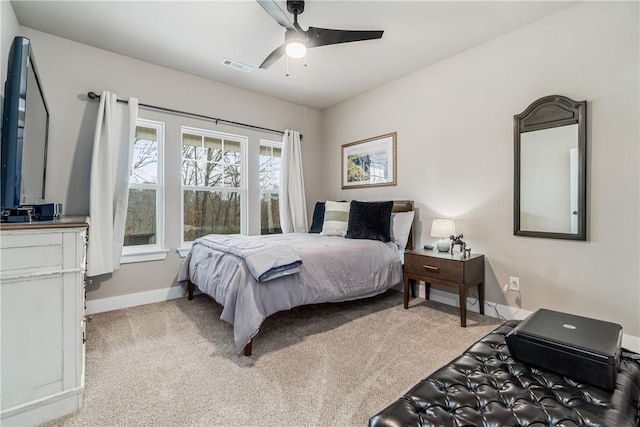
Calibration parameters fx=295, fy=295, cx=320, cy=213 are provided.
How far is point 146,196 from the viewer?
3.43m

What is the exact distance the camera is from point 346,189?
4.48m

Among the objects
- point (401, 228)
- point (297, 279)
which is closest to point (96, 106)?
point (297, 279)

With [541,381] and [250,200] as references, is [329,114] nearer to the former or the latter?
[250,200]

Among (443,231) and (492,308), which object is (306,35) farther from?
(492,308)

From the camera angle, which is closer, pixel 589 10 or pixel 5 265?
pixel 5 265

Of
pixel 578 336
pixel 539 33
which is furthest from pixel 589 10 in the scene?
pixel 578 336

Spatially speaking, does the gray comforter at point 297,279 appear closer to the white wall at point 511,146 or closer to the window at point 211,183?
the window at point 211,183

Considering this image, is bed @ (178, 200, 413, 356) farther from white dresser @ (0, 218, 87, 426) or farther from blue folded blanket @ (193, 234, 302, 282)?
white dresser @ (0, 218, 87, 426)

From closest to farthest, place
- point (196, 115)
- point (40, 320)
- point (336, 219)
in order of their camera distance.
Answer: point (40, 320)
point (196, 115)
point (336, 219)

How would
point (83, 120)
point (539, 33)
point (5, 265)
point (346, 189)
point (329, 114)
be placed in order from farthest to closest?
1. point (329, 114)
2. point (346, 189)
3. point (83, 120)
4. point (539, 33)
5. point (5, 265)

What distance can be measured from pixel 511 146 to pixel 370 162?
5.68 ft

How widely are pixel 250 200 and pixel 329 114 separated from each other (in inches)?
76.0

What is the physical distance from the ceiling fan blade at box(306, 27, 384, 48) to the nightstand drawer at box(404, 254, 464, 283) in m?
2.01

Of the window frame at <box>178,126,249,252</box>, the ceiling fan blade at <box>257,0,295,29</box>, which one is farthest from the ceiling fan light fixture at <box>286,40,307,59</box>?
the window frame at <box>178,126,249,252</box>
